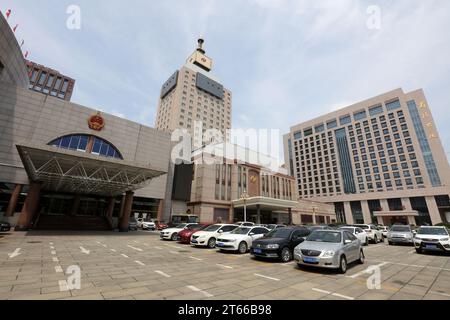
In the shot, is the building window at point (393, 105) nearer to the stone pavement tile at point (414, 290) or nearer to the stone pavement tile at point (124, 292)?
the stone pavement tile at point (414, 290)

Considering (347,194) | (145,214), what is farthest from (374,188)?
(145,214)

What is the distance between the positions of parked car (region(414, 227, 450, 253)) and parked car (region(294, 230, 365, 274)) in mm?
6534

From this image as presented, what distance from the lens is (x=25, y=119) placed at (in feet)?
97.7

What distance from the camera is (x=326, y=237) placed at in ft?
28.9

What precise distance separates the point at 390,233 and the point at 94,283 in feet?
72.4

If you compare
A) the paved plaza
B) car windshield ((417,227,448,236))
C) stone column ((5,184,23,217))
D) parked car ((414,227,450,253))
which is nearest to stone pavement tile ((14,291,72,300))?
the paved plaza

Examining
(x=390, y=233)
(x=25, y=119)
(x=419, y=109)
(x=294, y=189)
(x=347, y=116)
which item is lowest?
(x=390, y=233)

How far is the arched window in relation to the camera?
32.0 metres

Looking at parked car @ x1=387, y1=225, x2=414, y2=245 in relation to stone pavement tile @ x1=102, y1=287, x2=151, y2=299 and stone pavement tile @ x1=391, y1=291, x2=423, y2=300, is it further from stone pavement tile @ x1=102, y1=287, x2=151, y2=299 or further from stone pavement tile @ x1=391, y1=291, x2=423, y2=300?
stone pavement tile @ x1=102, y1=287, x2=151, y2=299

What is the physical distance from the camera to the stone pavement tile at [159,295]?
479 centimetres

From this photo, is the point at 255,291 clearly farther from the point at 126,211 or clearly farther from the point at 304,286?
the point at 126,211

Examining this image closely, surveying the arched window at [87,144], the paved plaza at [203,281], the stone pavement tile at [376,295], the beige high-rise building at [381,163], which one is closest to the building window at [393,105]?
the beige high-rise building at [381,163]

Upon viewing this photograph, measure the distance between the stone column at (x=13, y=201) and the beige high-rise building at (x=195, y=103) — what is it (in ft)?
156
